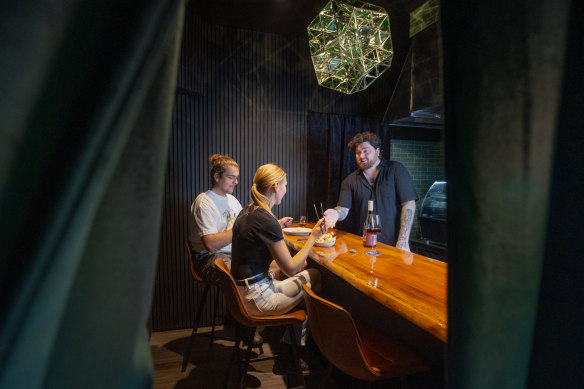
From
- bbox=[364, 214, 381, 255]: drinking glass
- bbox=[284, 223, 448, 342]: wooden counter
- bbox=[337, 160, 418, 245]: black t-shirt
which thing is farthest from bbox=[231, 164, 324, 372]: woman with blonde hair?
bbox=[337, 160, 418, 245]: black t-shirt

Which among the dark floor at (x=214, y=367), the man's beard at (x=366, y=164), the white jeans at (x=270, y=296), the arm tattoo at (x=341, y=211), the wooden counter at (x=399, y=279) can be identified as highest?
the man's beard at (x=366, y=164)

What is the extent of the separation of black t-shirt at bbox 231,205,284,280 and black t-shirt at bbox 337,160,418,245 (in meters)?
1.45

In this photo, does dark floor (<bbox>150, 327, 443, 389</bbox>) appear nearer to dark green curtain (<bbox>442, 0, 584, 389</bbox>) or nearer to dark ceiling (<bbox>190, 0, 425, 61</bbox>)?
dark green curtain (<bbox>442, 0, 584, 389</bbox>)

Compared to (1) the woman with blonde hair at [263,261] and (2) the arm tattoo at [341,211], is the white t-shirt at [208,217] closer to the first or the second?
(1) the woman with blonde hair at [263,261]

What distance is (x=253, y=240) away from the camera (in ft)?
6.82

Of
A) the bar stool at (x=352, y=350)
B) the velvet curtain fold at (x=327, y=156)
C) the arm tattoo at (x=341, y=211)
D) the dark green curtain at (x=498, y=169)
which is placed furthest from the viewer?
the velvet curtain fold at (x=327, y=156)

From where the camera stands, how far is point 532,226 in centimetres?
40

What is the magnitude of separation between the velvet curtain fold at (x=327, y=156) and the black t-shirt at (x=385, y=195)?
0.84m

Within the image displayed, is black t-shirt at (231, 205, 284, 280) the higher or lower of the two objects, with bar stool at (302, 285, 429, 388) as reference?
higher

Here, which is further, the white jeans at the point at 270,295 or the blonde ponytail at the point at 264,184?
the blonde ponytail at the point at 264,184

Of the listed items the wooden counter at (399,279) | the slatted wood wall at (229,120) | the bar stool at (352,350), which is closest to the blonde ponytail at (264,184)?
the wooden counter at (399,279)

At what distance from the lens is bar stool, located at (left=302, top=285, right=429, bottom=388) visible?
129cm

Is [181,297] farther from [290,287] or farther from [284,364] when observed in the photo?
[290,287]

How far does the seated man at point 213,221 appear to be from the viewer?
2.68 meters
